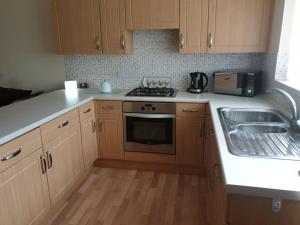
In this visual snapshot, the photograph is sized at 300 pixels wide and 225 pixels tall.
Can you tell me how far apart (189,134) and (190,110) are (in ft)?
0.87

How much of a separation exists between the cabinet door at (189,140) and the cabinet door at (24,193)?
4.52ft

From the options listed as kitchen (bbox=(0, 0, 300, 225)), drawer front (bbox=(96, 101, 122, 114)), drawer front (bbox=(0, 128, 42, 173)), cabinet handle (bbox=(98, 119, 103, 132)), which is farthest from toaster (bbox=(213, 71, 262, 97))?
drawer front (bbox=(0, 128, 42, 173))

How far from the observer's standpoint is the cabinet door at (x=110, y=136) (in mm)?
2795

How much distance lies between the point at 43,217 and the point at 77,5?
212 centimetres

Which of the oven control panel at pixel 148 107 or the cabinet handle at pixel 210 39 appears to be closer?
the cabinet handle at pixel 210 39

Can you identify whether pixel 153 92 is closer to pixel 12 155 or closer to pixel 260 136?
→ pixel 260 136

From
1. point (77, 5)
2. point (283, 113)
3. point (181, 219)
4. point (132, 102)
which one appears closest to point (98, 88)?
point (132, 102)

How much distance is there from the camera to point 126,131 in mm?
2801

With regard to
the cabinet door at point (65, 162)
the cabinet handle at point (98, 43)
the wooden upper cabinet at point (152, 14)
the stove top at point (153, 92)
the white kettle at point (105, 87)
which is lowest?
the cabinet door at point (65, 162)

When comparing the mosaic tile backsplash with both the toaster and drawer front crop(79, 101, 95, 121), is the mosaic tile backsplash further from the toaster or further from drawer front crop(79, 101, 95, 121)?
drawer front crop(79, 101, 95, 121)

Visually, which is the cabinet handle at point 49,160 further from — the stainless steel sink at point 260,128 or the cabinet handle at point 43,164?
the stainless steel sink at point 260,128

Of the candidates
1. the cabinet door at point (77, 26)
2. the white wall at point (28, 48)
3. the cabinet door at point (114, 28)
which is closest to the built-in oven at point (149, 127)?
the cabinet door at point (114, 28)

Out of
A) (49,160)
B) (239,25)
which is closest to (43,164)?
(49,160)

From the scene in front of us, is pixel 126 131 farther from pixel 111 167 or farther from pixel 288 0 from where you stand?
pixel 288 0
